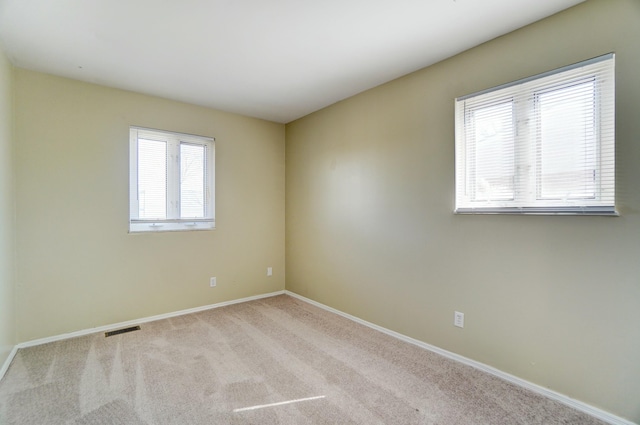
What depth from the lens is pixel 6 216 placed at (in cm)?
242

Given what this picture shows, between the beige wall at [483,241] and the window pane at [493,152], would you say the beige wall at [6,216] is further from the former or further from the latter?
the window pane at [493,152]

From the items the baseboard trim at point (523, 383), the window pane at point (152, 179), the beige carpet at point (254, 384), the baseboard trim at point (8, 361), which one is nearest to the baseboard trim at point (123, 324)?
the baseboard trim at point (8, 361)

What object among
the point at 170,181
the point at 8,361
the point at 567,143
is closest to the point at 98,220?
the point at 170,181

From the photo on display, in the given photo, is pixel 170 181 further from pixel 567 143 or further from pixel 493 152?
pixel 567 143

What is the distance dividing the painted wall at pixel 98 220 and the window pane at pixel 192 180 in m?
0.21

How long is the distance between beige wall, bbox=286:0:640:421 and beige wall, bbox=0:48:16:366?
9.68 ft

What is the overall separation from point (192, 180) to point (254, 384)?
8.25ft

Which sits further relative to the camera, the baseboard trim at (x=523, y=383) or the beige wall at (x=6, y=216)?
the beige wall at (x=6, y=216)

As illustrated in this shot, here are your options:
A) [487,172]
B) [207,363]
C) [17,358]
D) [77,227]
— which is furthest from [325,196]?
[17,358]

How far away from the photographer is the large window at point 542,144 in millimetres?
1778

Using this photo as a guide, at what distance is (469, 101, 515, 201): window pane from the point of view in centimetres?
218

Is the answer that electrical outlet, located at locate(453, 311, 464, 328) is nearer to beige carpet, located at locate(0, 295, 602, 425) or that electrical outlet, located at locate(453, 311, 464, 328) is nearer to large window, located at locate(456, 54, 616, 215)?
beige carpet, located at locate(0, 295, 602, 425)

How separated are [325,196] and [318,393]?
230 centimetres

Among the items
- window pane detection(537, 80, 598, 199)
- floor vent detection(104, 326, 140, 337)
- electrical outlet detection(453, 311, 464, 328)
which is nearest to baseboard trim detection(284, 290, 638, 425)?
electrical outlet detection(453, 311, 464, 328)
